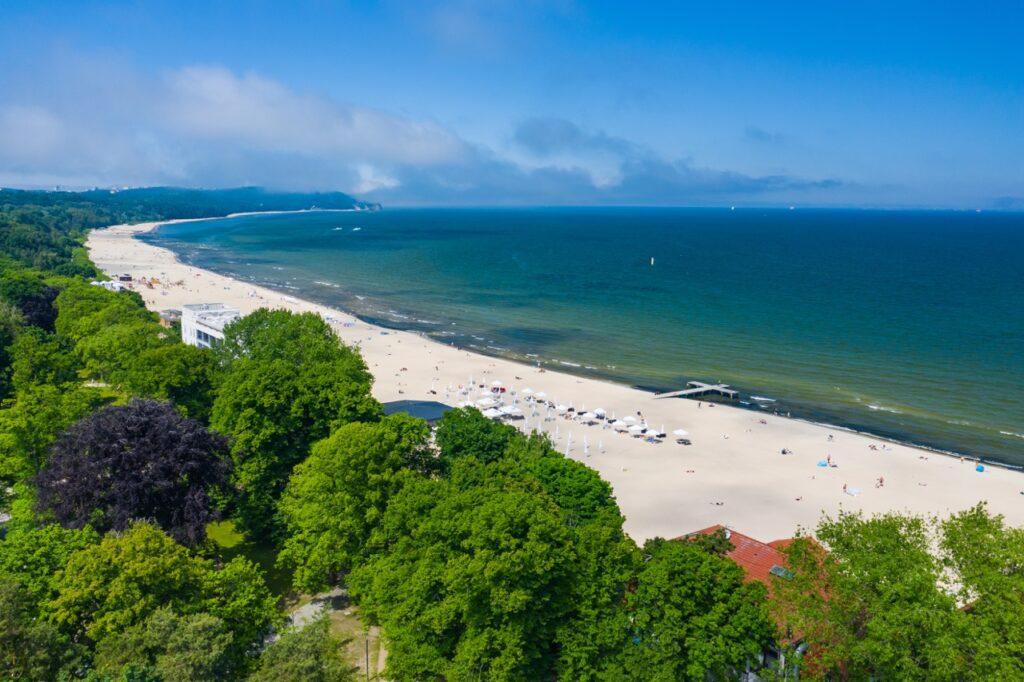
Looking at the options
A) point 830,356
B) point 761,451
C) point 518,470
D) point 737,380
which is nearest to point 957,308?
point 830,356

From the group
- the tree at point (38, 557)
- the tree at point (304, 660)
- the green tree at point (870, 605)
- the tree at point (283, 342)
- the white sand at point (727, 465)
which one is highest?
the tree at point (283, 342)

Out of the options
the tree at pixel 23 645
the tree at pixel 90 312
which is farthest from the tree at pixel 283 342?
the tree at pixel 23 645

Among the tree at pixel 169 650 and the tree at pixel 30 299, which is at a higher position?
the tree at pixel 30 299

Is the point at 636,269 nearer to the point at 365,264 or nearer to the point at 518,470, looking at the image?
the point at 365,264

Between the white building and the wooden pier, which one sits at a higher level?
the white building

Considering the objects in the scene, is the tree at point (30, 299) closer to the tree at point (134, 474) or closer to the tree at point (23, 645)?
the tree at point (134, 474)

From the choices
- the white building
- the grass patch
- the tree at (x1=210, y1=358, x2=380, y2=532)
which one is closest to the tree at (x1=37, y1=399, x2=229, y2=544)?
the grass patch

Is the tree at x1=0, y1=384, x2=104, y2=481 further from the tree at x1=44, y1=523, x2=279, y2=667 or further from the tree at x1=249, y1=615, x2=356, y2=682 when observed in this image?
the tree at x1=249, y1=615, x2=356, y2=682
